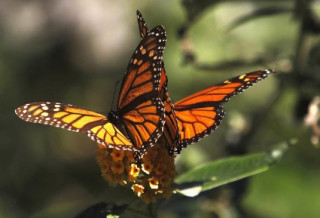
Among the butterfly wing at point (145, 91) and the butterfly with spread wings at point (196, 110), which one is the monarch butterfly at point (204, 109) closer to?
the butterfly with spread wings at point (196, 110)

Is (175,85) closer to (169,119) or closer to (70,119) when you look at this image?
(169,119)

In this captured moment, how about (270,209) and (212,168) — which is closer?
(212,168)

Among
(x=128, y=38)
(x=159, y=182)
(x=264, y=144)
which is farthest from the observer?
(x=128, y=38)

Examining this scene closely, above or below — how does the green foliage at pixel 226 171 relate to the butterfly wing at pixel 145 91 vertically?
below

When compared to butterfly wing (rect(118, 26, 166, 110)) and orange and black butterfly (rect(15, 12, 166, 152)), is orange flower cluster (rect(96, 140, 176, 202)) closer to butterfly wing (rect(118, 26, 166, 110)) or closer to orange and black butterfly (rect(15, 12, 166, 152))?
orange and black butterfly (rect(15, 12, 166, 152))

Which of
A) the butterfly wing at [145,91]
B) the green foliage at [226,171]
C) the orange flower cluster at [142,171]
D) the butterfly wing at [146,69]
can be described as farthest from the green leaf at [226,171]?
the butterfly wing at [146,69]

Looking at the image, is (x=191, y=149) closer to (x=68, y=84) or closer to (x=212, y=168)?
(x=212, y=168)

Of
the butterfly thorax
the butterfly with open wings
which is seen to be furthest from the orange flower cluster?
the butterfly thorax

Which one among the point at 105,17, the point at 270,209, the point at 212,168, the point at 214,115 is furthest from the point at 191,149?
the point at 105,17
